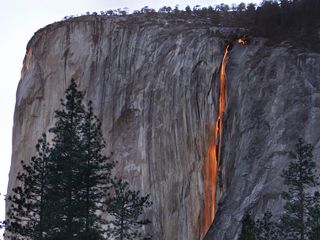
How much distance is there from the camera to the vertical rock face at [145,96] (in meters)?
59.8

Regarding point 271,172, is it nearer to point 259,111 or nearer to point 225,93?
point 259,111

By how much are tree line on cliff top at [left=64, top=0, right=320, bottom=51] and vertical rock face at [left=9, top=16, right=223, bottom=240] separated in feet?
8.71

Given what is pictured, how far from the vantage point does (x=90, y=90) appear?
69.5m

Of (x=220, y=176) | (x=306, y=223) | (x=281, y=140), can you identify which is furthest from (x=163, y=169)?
(x=306, y=223)

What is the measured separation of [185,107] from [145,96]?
449 centimetres

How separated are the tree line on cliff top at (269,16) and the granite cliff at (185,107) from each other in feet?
4.98

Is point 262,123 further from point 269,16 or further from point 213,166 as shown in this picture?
point 269,16

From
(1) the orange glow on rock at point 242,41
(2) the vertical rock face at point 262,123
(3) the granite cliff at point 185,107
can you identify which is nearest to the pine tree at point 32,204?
(2) the vertical rock face at point 262,123

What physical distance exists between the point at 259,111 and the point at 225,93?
4204 mm

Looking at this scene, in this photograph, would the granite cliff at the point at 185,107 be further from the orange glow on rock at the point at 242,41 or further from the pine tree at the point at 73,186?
the pine tree at the point at 73,186

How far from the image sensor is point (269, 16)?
66562 mm

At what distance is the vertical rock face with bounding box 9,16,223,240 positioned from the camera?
196 feet

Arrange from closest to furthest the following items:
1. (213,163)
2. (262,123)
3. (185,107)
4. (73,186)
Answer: (73,186) < (262,123) < (213,163) < (185,107)

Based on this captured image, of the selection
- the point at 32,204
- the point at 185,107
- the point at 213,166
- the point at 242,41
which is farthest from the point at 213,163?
the point at 32,204
